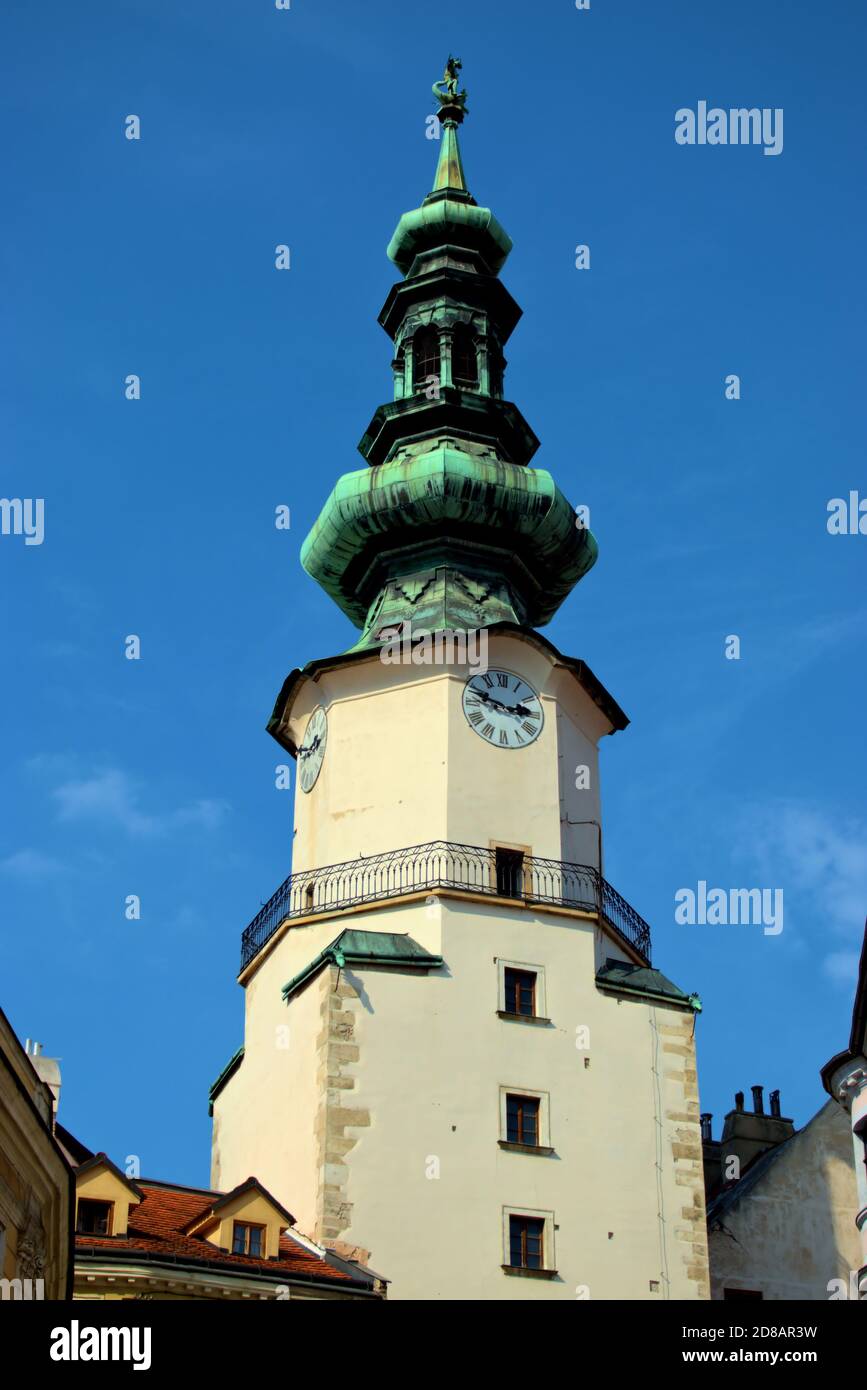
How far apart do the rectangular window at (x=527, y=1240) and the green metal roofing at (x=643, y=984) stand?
3.91m

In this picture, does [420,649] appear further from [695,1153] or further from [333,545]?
[695,1153]

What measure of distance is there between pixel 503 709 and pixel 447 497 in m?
3.86

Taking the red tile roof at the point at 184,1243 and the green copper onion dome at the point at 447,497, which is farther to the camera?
the green copper onion dome at the point at 447,497

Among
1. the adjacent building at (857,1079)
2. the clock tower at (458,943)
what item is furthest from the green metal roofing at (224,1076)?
the adjacent building at (857,1079)

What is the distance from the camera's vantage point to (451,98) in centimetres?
4891

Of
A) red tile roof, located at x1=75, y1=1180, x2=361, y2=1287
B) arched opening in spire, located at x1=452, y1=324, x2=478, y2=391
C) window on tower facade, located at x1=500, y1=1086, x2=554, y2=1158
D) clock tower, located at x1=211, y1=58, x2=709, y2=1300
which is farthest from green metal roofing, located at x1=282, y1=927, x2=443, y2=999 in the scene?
arched opening in spire, located at x1=452, y1=324, x2=478, y2=391

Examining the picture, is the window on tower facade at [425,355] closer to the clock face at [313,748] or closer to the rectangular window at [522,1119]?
the clock face at [313,748]

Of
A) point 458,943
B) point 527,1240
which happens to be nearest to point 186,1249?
point 527,1240

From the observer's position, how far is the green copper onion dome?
39.4 m

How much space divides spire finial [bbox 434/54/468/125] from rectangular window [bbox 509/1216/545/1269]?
23884 millimetres

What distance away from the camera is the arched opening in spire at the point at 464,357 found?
4284 centimetres

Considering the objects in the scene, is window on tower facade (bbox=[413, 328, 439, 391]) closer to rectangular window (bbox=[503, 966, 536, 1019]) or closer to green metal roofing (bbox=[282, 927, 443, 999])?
green metal roofing (bbox=[282, 927, 443, 999])

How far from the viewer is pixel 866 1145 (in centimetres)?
2717
